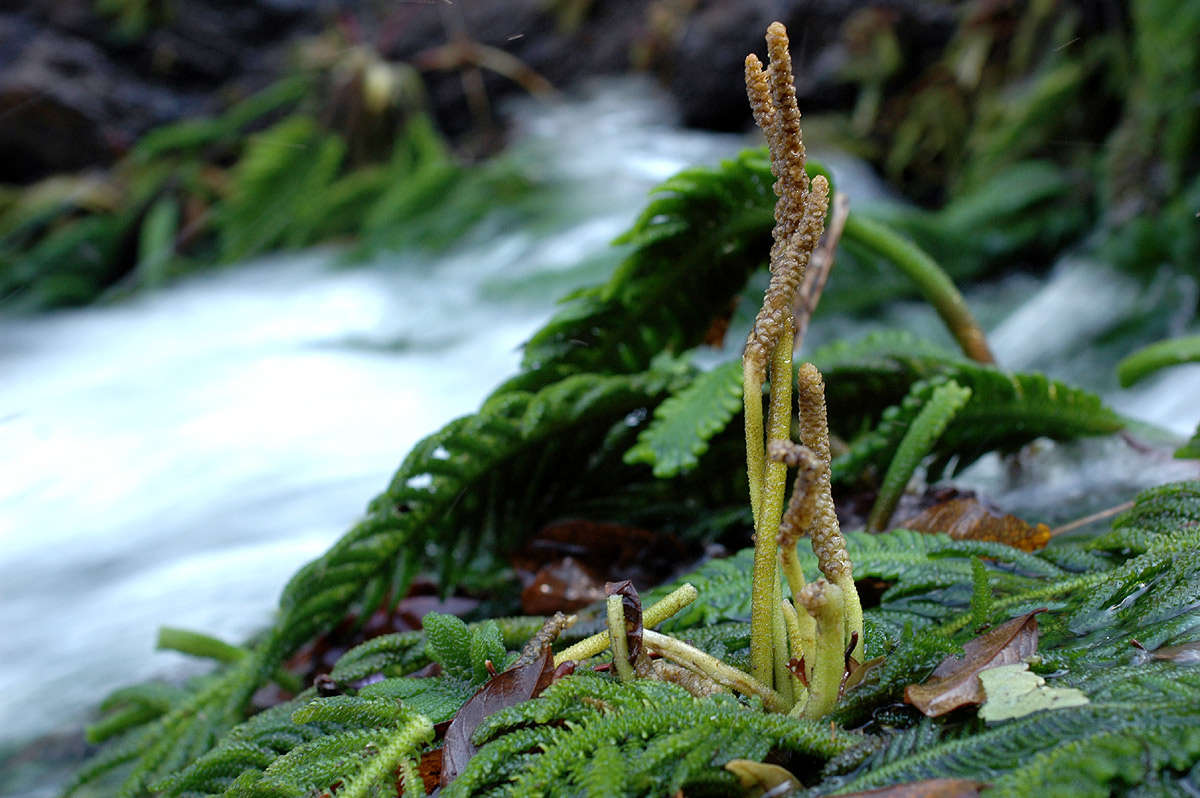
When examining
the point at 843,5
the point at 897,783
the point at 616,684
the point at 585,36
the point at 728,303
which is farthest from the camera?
the point at 585,36

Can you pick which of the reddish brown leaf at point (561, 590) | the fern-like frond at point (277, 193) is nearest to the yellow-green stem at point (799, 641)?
the reddish brown leaf at point (561, 590)

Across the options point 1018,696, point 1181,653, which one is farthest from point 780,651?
point 1181,653

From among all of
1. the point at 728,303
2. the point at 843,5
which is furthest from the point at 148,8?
the point at 728,303

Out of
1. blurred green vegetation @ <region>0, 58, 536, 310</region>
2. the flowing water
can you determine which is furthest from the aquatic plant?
blurred green vegetation @ <region>0, 58, 536, 310</region>

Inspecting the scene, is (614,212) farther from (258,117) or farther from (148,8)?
(148,8)

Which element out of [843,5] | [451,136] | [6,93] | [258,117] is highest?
[6,93]

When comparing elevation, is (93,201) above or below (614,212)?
above

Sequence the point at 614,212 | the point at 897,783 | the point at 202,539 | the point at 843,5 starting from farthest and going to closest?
the point at 843,5 < the point at 614,212 < the point at 202,539 < the point at 897,783
